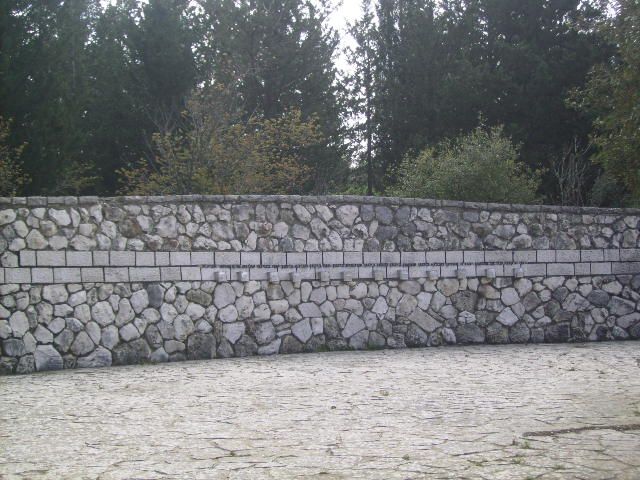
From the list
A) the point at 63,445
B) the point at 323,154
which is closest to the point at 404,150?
the point at 323,154

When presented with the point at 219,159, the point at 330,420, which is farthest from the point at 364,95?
the point at 330,420

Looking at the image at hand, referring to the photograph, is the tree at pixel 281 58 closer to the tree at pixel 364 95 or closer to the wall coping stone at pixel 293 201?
the tree at pixel 364 95

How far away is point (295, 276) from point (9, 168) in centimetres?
805

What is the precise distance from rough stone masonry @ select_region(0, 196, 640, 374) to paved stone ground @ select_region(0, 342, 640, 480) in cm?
76

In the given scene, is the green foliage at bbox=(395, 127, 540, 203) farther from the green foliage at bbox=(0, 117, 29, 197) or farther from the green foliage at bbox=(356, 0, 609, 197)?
the green foliage at bbox=(0, 117, 29, 197)

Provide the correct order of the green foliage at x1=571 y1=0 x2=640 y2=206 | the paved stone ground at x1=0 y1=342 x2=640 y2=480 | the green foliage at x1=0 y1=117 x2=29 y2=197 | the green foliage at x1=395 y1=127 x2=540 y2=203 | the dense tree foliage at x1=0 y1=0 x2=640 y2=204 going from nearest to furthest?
the paved stone ground at x1=0 y1=342 x2=640 y2=480 → the green foliage at x1=571 y1=0 x2=640 y2=206 → the green foliage at x1=0 y1=117 x2=29 y2=197 → the green foliage at x1=395 y1=127 x2=540 y2=203 → the dense tree foliage at x1=0 y1=0 x2=640 y2=204

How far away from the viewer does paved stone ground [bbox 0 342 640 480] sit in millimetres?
5539

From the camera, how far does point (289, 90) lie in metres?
25.3

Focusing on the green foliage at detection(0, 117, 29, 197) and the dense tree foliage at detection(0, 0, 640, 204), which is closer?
the green foliage at detection(0, 117, 29, 197)

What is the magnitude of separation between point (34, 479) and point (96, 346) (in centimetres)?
560

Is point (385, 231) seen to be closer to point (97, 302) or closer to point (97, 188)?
point (97, 302)

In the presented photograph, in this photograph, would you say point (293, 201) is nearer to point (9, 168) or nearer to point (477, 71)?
point (9, 168)

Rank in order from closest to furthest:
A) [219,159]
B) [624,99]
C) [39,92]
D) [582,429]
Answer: [582,429] < [624,99] < [219,159] < [39,92]

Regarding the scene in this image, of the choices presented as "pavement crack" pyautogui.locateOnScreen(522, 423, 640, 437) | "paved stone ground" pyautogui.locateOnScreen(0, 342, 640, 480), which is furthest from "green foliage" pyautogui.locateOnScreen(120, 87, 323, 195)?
"pavement crack" pyautogui.locateOnScreen(522, 423, 640, 437)
